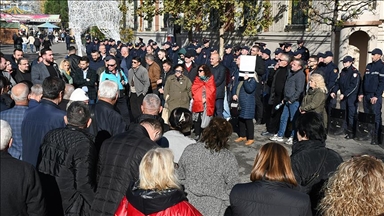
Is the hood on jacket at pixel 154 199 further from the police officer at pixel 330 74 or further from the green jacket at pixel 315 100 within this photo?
the police officer at pixel 330 74

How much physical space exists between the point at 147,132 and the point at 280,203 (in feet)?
5.17

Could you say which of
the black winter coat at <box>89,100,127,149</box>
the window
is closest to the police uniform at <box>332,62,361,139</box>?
the black winter coat at <box>89,100,127,149</box>

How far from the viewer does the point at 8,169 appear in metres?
3.21

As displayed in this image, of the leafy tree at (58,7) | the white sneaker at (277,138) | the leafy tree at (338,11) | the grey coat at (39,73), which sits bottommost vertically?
the white sneaker at (277,138)

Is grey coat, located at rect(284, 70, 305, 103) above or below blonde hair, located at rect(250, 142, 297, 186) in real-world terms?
above

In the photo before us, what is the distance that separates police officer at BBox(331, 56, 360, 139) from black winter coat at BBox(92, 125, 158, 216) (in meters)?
6.93

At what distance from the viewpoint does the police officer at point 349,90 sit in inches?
382

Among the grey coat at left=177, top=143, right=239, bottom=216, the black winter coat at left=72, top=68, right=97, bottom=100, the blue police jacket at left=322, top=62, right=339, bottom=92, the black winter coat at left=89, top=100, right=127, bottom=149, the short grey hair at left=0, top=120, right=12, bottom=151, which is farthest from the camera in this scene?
the blue police jacket at left=322, top=62, right=339, bottom=92

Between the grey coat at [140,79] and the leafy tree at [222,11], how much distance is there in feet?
30.2

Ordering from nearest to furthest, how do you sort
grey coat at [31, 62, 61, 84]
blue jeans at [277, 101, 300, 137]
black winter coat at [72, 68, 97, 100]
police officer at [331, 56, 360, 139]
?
grey coat at [31, 62, 61, 84] → blue jeans at [277, 101, 300, 137] → black winter coat at [72, 68, 97, 100] → police officer at [331, 56, 360, 139]

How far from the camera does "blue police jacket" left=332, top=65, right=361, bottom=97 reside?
9641mm

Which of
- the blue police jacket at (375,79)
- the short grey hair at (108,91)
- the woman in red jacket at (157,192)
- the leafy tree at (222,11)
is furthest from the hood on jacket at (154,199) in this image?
the leafy tree at (222,11)

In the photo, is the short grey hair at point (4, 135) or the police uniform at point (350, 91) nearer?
the short grey hair at point (4, 135)

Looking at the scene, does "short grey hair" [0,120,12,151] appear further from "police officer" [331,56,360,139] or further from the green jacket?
"police officer" [331,56,360,139]
